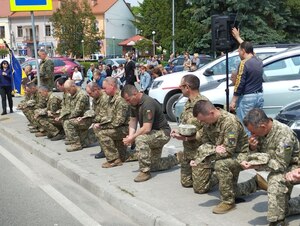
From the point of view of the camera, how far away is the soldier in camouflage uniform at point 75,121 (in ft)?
29.8

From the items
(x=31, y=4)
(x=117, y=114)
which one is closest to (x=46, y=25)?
(x=31, y=4)

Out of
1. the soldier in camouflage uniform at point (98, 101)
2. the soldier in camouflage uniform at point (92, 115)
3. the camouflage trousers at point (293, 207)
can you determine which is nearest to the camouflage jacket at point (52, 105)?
the soldier in camouflage uniform at point (92, 115)

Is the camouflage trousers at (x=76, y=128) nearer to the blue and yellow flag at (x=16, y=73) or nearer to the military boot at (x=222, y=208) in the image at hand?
the military boot at (x=222, y=208)

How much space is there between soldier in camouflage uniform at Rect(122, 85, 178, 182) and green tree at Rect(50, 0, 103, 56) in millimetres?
48382

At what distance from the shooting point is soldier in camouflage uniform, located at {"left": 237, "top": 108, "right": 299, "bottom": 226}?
4.40 m

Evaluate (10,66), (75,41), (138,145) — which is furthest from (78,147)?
(75,41)

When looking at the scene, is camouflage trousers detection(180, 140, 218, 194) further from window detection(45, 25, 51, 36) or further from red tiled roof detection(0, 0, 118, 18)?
window detection(45, 25, 51, 36)

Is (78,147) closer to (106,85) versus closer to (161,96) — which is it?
(106,85)

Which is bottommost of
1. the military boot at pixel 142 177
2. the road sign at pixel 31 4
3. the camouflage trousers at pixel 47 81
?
the military boot at pixel 142 177

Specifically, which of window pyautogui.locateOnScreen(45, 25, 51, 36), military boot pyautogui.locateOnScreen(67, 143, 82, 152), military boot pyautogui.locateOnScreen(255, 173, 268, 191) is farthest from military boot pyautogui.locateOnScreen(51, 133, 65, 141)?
window pyautogui.locateOnScreen(45, 25, 51, 36)

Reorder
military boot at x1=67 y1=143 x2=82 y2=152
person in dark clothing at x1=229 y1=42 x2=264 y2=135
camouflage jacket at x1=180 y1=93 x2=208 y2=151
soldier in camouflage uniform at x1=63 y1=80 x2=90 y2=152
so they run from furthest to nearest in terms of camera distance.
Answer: soldier in camouflage uniform at x1=63 y1=80 x2=90 y2=152 → military boot at x1=67 y1=143 x2=82 y2=152 → person in dark clothing at x1=229 y1=42 x2=264 y2=135 → camouflage jacket at x1=180 y1=93 x2=208 y2=151

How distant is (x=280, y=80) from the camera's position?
9961 millimetres

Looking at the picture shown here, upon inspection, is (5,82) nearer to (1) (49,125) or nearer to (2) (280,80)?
(1) (49,125)

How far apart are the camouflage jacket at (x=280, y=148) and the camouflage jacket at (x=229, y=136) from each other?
364mm
